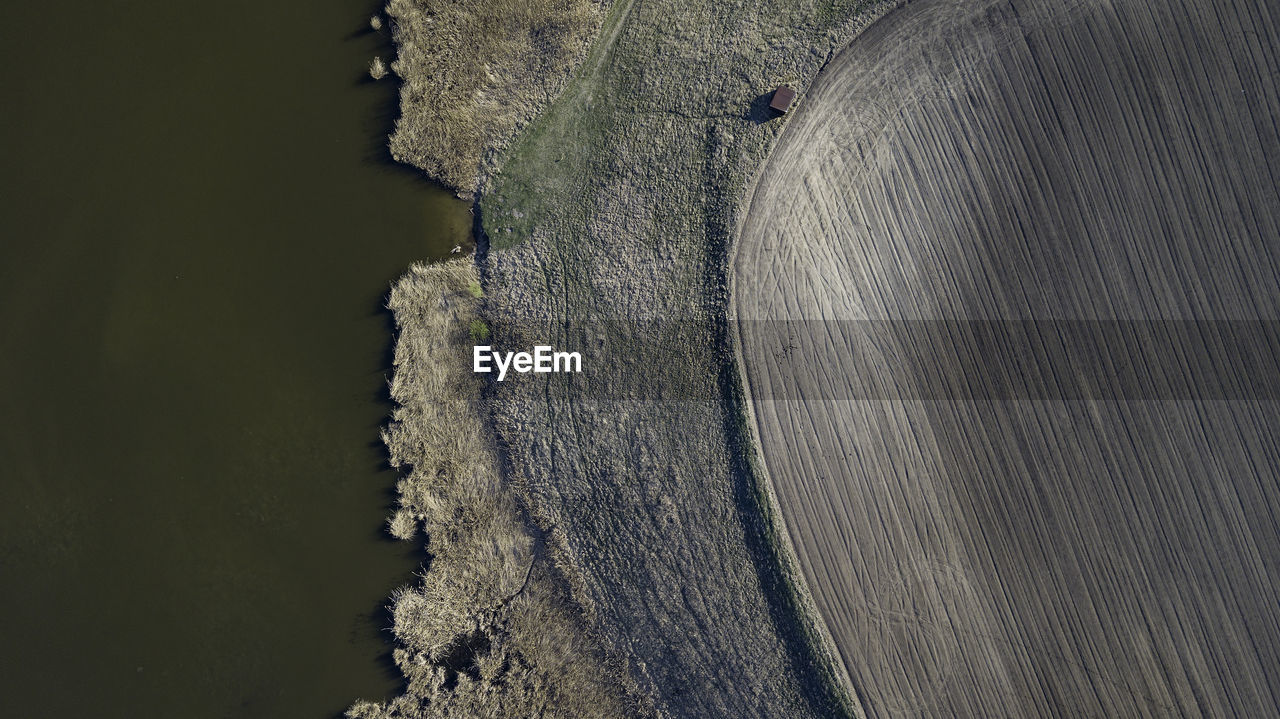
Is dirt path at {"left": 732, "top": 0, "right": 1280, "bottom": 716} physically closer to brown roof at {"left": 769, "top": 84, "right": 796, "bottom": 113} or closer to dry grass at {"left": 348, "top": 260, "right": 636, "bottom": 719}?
brown roof at {"left": 769, "top": 84, "right": 796, "bottom": 113}

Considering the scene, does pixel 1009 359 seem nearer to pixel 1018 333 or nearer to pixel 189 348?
pixel 1018 333

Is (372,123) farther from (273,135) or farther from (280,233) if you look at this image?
(280,233)

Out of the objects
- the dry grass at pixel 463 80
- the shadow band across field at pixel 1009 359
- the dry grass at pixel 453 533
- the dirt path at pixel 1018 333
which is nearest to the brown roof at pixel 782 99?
the dirt path at pixel 1018 333

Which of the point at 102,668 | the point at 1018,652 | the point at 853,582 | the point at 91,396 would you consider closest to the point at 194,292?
the point at 91,396

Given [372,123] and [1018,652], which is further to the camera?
[372,123]

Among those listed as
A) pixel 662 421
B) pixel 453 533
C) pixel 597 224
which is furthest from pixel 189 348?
pixel 662 421
